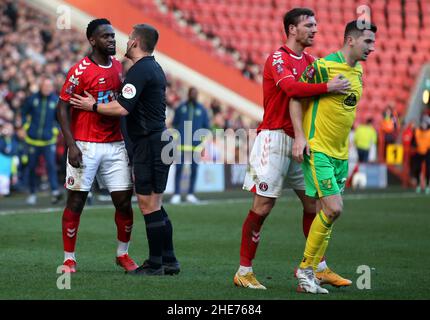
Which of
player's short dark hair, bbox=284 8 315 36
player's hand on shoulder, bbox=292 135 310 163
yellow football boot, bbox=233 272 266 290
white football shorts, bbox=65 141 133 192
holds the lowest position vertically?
yellow football boot, bbox=233 272 266 290

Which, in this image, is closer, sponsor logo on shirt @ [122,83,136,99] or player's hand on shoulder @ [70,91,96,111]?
sponsor logo on shirt @ [122,83,136,99]

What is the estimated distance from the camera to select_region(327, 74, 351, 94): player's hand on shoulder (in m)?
8.20

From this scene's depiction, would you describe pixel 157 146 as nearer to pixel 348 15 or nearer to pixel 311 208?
pixel 311 208

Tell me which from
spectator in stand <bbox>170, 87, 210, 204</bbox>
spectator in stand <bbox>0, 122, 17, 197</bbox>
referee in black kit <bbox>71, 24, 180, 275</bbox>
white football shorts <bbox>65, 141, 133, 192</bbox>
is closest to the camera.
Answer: referee in black kit <bbox>71, 24, 180, 275</bbox>

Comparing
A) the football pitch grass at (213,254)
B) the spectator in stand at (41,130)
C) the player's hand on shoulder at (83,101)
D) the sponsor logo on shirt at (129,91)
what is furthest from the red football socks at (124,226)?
the spectator in stand at (41,130)

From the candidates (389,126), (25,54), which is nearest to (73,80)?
(25,54)

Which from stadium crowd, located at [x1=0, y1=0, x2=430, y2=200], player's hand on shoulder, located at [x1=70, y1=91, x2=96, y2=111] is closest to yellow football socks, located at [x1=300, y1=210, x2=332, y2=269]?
player's hand on shoulder, located at [x1=70, y1=91, x2=96, y2=111]

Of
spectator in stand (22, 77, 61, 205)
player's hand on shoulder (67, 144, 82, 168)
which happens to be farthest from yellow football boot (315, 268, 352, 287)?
spectator in stand (22, 77, 61, 205)

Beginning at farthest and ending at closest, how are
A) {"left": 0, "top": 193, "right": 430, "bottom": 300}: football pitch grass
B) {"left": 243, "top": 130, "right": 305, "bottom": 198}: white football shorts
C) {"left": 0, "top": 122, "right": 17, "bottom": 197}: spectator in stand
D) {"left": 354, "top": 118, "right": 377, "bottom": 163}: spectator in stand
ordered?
{"left": 354, "top": 118, "right": 377, "bottom": 163}: spectator in stand < {"left": 0, "top": 122, "right": 17, "bottom": 197}: spectator in stand < {"left": 243, "top": 130, "right": 305, "bottom": 198}: white football shorts < {"left": 0, "top": 193, "right": 430, "bottom": 300}: football pitch grass

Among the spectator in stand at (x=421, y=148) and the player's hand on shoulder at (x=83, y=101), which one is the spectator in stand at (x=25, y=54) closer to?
the spectator in stand at (x=421, y=148)

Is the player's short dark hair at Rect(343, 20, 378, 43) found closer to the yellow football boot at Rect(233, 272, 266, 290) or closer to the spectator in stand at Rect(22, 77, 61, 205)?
the yellow football boot at Rect(233, 272, 266, 290)

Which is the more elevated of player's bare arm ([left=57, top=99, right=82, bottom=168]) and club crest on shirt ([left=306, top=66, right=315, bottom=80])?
club crest on shirt ([left=306, top=66, right=315, bottom=80])

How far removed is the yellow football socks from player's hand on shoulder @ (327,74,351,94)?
3.27ft

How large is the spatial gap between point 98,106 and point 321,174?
2.18 metres
